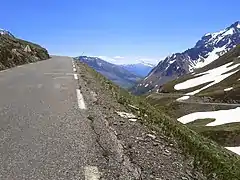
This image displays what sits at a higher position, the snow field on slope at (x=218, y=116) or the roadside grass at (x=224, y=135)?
the roadside grass at (x=224, y=135)

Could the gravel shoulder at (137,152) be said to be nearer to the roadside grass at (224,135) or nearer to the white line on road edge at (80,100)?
the white line on road edge at (80,100)

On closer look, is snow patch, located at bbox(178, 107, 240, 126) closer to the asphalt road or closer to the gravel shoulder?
the asphalt road

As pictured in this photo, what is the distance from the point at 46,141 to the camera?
8867mm

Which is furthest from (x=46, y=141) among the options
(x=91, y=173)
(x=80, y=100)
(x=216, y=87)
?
(x=216, y=87)

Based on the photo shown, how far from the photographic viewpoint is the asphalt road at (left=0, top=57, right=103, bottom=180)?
273 inches

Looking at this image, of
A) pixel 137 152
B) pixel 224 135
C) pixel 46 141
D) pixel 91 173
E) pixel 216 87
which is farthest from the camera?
pixel 216 87

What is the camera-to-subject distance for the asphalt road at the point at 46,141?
22.7ft

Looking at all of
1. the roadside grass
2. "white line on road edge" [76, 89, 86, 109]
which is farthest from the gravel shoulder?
the roadside grass

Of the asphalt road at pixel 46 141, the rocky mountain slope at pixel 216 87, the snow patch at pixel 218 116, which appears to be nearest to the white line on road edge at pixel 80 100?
the asphalt road at pixel 46 141

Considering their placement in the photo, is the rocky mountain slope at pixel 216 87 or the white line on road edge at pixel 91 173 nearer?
the white line on road edge at pixel 91 173

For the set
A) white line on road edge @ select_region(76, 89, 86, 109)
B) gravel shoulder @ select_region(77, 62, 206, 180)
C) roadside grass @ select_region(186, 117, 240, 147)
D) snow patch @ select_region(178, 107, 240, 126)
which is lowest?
snow patch @ select_region(178, 107, 240, 126)

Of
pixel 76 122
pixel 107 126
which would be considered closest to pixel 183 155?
pixel 107 126

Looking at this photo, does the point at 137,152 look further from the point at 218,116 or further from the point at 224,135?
the point at 218,116

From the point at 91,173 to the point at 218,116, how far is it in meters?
66.7
